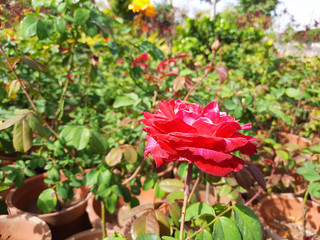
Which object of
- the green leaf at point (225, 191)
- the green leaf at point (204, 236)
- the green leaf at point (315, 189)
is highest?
the green leaf at point (204, 236)

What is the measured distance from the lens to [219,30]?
348 centimetres

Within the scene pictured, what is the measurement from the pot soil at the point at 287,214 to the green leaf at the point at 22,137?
4.06ft

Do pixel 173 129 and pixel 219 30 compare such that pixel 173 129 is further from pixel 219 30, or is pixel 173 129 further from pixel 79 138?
pixel 219 30

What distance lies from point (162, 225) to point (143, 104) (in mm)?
601

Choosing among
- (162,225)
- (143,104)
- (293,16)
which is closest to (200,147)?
(162,225)

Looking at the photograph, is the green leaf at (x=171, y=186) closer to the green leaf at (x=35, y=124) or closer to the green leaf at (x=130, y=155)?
the green leaf at (x=130, y=155)

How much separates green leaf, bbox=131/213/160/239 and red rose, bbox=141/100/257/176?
0.66 feet

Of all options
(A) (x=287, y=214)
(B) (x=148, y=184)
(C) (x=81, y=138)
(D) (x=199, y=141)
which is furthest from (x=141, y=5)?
(A) (x=287, y=214)

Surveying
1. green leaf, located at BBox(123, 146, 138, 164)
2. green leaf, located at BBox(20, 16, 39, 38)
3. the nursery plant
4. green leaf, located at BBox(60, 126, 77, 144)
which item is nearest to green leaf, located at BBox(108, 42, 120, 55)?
the nursery plant

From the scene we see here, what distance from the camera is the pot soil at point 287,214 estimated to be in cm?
125

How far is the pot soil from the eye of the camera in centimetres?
125

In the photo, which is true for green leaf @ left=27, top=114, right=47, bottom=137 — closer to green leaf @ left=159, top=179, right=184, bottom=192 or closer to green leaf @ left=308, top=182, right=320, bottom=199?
green leaf @ left=159, top=179, right=184, bottom=192

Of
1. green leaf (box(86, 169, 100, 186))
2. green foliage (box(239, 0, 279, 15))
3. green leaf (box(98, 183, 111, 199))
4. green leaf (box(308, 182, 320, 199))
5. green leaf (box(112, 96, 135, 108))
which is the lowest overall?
green leaf (box(308, 182, 320, 199))

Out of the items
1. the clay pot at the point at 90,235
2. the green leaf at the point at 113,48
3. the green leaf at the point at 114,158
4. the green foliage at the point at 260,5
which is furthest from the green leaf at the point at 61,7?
the green foliage at the point at 260,5
